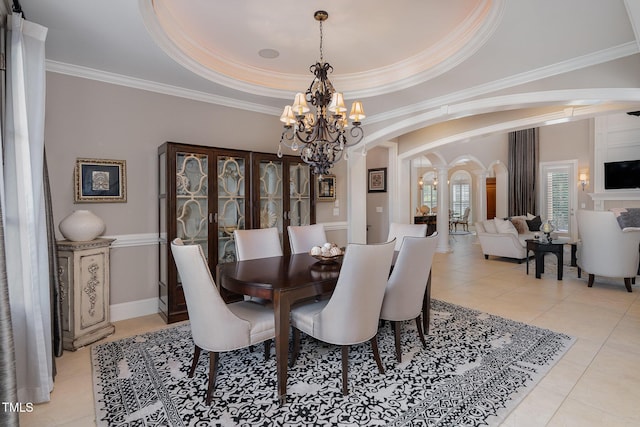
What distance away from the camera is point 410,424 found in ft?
6.11

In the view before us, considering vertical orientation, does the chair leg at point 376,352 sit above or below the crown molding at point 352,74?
below

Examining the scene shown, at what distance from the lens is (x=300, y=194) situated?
470 cm

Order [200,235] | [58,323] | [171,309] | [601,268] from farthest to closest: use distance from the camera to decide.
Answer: [601,268] → [200,235] → [171,309] → [58,323]

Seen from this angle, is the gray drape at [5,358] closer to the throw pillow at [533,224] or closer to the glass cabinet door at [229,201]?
the glass cabinet door at [229,201]

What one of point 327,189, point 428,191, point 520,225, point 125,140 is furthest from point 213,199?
point 428,191

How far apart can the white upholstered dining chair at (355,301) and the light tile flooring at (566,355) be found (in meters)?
0.97

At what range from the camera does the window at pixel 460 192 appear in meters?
13.9

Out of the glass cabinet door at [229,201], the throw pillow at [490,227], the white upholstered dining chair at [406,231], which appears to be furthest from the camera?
the throw pillow at [490,227]

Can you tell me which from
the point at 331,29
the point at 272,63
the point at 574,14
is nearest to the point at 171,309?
the point at 272,63

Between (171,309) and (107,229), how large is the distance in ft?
3.64

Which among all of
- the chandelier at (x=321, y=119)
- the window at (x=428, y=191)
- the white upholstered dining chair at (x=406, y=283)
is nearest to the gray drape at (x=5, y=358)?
the chandelier at (x=321, y=119)

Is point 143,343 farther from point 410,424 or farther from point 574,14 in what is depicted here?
point 574,14

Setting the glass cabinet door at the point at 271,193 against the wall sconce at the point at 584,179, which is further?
the wall sconce at the point at 584,179

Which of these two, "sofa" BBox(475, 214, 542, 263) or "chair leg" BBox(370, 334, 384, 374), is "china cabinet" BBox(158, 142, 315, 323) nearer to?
"chair leg" BBox(370, 334, 384, 374)
